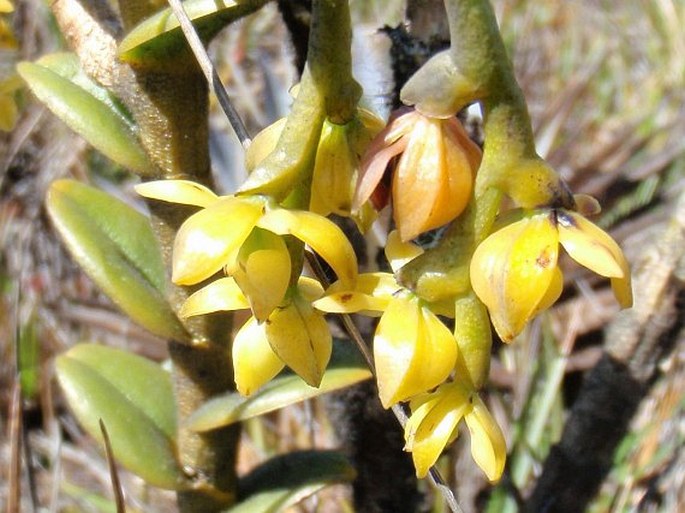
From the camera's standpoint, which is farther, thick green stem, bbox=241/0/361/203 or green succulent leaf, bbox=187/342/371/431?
green succulent leaf, bbox=187/342/371/431

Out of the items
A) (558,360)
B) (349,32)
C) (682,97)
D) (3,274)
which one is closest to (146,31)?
(349,32)

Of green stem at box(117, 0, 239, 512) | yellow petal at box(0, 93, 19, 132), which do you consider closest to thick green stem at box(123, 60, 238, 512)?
green stem at box(117, 0, 239, 512)

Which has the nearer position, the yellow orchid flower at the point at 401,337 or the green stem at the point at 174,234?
the yellow orchid flower at the point at 401,337

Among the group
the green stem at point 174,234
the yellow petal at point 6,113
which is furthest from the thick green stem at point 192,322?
the yellow petal at point 6,113

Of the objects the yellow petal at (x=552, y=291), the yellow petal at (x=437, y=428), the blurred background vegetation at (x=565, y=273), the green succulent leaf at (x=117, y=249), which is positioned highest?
the yellow petal at (x=552, y=291)

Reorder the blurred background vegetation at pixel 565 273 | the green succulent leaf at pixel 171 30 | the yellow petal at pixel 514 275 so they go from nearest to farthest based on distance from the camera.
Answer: the yellow petal at pixel 514 275 → the green succulent leaf at pixel 171 30 → the blurred background vegetation at pixel 565 273

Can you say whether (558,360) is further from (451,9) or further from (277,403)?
(451,9)

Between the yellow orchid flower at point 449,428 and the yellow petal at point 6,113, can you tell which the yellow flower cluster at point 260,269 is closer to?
the yellow orchid flower at point 449,428

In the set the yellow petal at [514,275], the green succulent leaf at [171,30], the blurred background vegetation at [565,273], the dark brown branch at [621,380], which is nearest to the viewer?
the yellow petal at [514,275]

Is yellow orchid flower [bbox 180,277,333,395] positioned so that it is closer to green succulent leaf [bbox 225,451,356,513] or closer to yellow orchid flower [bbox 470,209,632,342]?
yellow orchid flower [bbox 470,209,632,342]
